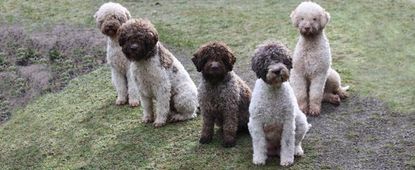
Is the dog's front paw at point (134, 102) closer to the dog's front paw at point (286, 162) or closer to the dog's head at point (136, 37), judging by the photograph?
the dog's head at point (136, 37)

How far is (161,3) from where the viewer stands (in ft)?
46.0

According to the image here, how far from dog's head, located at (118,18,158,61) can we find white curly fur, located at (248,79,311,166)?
4.86 feet

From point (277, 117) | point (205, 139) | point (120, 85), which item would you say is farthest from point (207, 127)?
point (120, 85)

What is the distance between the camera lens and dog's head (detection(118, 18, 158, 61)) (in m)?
6.98

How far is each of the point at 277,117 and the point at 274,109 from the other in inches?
3.5

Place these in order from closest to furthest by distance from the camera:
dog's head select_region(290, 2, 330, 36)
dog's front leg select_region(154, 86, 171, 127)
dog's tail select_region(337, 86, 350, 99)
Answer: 1. dog's head select_region(290, 2, 330, 36)
2. dog's front leg select_region(154, 86, 171, 127)
3. dog's tail select_region(337, 86, 350, 99)

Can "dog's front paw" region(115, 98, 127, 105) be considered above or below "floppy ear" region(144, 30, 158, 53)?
below

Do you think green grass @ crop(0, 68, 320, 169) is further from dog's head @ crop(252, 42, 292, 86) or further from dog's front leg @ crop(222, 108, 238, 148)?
dog's head @ crop(252, 42, 292, 86)

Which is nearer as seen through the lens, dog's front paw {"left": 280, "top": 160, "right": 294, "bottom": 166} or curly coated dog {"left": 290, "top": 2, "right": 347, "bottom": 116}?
dog's front paw {"left": 280, "top": 160, "right": 294, "bottom": 166}

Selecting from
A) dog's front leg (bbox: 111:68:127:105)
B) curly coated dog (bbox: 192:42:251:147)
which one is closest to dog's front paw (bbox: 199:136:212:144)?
curly coated dog (bbox: 192:42:251:147)

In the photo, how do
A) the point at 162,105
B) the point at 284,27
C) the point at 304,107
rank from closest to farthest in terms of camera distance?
1. the point at 162,105
2. the point at 304,107
3. the point at 284,27

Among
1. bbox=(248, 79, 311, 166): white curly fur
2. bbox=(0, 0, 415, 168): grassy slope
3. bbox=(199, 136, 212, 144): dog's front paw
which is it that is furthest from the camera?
bbox=(0, 0, 415, 168): grassy slope

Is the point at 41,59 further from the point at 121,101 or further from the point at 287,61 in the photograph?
the point at 287,61

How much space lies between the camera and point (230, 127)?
676cm
